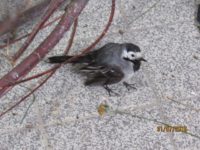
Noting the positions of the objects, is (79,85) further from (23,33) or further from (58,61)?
(23,33)

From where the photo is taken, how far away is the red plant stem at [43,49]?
84cm

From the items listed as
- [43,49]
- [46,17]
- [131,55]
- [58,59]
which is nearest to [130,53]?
[131,55]

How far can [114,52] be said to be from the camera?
202cm

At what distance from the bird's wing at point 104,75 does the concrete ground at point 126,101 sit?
9 centimetres

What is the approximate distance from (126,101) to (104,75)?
0.68 feet

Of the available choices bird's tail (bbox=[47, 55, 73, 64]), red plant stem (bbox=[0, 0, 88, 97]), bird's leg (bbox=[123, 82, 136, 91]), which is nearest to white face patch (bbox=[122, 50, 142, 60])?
bird's leg (bbox=[123, 82, 136, 91])

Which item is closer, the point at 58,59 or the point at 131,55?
the point at 131,55

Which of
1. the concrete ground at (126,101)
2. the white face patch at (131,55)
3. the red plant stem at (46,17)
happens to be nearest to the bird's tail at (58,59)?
the concrete ground at (126,101)

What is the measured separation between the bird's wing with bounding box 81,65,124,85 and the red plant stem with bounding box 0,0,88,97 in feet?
3.58

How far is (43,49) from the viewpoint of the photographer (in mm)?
877

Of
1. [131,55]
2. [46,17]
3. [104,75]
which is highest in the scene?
[46,17]

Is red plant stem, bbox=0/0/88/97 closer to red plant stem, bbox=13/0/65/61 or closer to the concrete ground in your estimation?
red plant stem, bbox=13/0/65/61

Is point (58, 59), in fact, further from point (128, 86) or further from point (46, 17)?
point (46, 17)

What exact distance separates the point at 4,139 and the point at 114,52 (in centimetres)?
76
